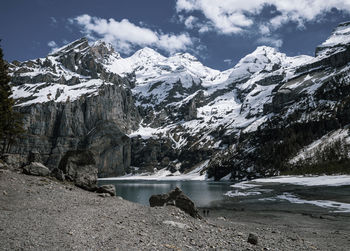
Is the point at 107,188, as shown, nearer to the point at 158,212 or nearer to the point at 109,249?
the point at 158,212

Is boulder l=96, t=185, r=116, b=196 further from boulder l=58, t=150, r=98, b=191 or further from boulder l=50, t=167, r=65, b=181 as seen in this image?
boulder l=50, t=167, r=65, b=181

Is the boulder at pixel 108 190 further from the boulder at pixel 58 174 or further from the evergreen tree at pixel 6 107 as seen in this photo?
the evergreen tree at pixel 6 107

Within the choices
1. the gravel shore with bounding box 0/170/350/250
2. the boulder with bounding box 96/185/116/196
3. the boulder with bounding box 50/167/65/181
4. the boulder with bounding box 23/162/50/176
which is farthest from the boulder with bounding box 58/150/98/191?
the gravel shore with bounding box 0/170/350/250

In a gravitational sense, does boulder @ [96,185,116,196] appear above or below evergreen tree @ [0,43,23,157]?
below

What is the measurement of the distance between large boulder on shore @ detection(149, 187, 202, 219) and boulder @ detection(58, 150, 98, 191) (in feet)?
25.4

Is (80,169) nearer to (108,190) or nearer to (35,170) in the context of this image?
(35,170)

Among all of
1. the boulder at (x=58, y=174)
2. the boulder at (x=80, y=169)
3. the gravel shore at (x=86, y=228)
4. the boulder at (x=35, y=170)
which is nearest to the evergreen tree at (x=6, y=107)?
the boulder at (x=35, y=170)

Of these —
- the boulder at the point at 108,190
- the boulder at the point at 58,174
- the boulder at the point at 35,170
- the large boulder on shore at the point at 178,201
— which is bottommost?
the large boulder on shore at the point at 178,201

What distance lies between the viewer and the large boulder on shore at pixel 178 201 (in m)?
24.0

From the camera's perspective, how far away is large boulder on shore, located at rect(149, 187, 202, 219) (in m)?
24.0

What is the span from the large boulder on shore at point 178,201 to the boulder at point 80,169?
7.73 meters

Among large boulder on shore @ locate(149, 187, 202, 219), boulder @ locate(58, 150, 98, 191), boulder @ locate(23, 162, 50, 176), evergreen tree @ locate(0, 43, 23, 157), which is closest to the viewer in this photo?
large boulder on shore @ locate(149, 187, 202, 219)

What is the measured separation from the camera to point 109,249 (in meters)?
10.9

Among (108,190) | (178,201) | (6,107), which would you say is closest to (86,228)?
(178,201)
